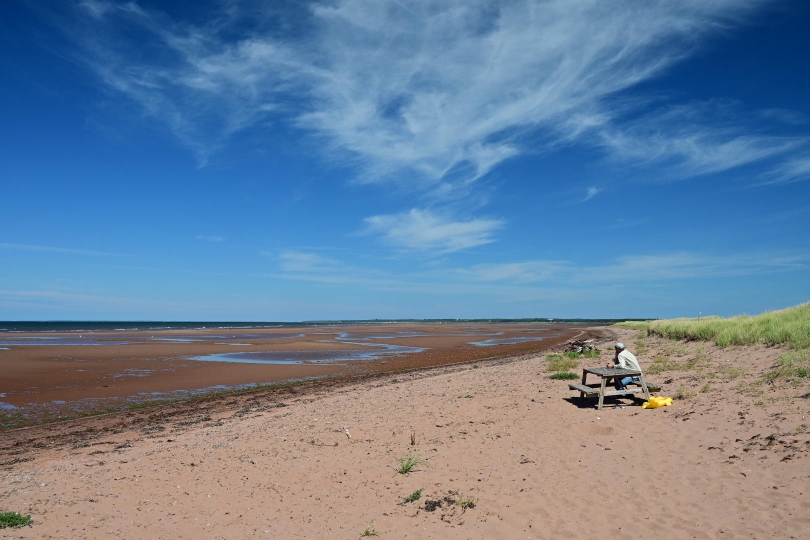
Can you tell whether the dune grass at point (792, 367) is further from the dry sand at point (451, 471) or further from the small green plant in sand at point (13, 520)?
the small green plant in sand at point (13, 520)

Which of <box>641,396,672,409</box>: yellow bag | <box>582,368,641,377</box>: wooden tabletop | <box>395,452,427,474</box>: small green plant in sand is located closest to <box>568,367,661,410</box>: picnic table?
<box>582,368,641,377</box>: wooden tabletop

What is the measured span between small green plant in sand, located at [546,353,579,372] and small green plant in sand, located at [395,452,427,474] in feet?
32.9

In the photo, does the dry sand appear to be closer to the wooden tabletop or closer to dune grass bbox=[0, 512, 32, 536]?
dune grass bbox=[0, 512, 32, 536]

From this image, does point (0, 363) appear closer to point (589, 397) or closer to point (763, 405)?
point (589, 397)

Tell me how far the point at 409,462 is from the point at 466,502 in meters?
1.59

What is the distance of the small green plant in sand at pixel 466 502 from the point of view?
22.9 feet

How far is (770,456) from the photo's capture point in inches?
289

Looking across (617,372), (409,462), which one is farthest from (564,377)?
(409,462)

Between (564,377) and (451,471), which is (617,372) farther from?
(451,471)

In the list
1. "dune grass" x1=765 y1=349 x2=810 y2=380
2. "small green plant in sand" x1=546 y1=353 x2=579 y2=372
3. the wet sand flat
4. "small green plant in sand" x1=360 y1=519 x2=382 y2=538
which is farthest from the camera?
"small green plant in sand" x1=546 y1=353 x2=579 y2=372

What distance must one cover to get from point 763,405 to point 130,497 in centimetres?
1093

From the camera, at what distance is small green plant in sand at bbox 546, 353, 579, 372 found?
17962mm

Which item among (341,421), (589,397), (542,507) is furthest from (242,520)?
(589,397)

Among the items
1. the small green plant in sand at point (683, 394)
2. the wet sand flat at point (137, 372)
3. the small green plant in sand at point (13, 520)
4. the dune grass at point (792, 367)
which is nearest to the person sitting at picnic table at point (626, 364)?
the small green plant in sand at point (683, 394)
